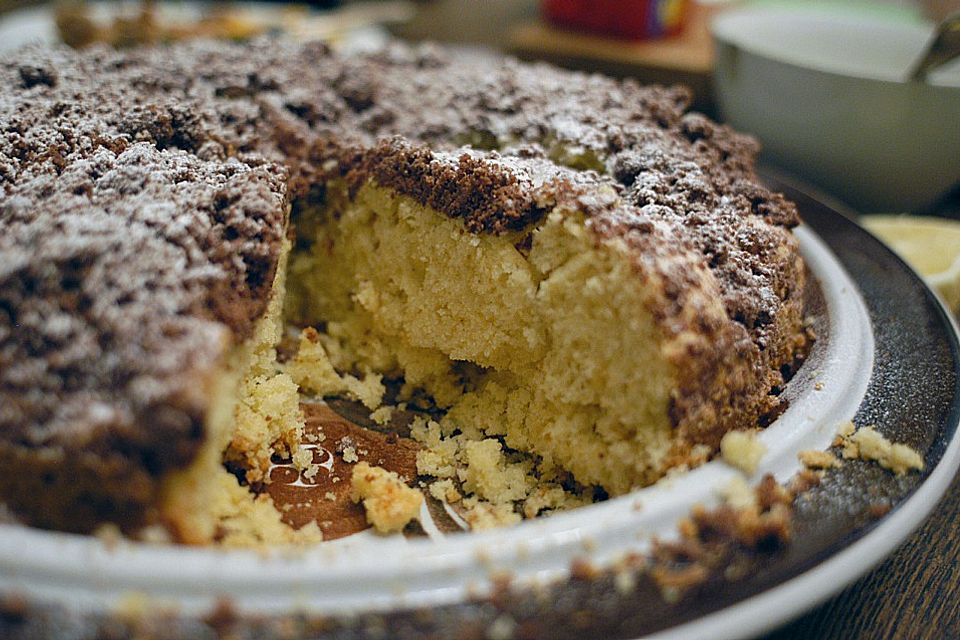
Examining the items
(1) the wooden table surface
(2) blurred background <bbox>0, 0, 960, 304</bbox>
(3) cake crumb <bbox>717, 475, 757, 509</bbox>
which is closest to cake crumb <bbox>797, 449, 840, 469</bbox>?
(3) cake crumb <bbox>717, 475, 757, 509</bbox>

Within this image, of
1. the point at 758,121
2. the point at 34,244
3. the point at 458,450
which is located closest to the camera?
the point at 34,244

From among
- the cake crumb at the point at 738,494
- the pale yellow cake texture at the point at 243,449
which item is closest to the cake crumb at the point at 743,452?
the cake crumb at the point at 738,494

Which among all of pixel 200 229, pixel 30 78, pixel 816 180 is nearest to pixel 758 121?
pixel 816 180

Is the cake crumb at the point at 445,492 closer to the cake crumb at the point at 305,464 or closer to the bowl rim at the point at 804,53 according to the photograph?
the cake crumb at the point at 305,464

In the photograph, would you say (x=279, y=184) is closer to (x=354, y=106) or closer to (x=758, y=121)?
(x=354, y=106)

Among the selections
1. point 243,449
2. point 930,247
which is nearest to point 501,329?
point 243,449

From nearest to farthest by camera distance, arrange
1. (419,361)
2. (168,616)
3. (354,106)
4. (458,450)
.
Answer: (168,616)
(458,450)
(419,361)
(354,106)

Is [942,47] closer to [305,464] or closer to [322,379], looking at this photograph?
[322,379]
